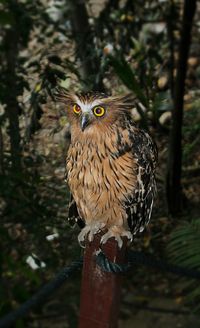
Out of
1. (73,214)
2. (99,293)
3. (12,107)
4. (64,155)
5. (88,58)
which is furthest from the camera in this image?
(64,155)

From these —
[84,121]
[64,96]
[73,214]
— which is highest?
[64,96]

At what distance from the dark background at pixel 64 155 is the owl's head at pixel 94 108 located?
0.52 metres

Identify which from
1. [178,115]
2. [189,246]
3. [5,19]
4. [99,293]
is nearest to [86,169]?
[5,19]

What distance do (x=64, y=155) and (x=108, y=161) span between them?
7.70ft

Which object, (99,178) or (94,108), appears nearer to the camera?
(94,108)

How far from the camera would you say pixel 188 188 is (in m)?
6.00

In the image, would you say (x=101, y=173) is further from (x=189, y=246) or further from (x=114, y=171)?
(x=189, y=246)

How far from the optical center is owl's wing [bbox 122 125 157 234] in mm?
3062

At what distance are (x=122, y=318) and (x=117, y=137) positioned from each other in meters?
2.32

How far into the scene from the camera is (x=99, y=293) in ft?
7.34

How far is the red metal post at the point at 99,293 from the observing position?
222cm

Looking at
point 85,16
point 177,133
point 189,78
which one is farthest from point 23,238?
point 189,78

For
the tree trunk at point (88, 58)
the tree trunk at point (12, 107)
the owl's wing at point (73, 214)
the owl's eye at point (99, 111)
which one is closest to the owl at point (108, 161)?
the owl's eye at point (99, 111)

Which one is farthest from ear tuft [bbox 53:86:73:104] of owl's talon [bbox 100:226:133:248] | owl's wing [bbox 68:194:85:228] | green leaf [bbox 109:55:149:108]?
green leaf [bbox 109:55:149:108]
